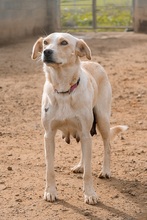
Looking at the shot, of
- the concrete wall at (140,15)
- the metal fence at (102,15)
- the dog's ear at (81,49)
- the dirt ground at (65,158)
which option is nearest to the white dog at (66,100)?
the dog's ear at (81,49)

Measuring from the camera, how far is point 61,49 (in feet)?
19.5

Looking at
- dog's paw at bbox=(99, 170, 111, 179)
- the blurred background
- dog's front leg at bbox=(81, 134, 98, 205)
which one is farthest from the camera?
the blurred background

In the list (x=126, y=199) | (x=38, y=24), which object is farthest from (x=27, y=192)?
(x=38, y=24)

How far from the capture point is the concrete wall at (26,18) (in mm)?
16312

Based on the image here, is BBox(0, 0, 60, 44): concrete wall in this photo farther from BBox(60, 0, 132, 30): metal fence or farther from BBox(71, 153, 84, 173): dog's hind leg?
BBox(71, 153, 84, 173): dog's hind leg

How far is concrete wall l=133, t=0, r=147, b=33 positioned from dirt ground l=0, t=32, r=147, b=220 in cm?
548

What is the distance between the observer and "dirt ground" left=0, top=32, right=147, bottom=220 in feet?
19.4

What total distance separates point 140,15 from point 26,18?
11.4 feet

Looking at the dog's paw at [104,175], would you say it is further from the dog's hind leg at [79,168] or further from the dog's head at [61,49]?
the dog's head at [61,49]

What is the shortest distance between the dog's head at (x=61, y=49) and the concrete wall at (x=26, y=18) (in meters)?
10.1

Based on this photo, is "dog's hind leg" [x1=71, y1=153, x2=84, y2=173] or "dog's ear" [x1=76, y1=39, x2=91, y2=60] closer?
"dog's ear" [x1=76, y1=39, x2=91, y2=60]

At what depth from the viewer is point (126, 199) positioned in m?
6.16

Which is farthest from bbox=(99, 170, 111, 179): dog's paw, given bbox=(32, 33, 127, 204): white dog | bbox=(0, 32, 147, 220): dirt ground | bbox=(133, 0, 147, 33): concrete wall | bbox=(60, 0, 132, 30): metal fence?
bbox=(60, 0, 132, 30): metal fence

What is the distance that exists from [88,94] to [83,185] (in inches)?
37.0
